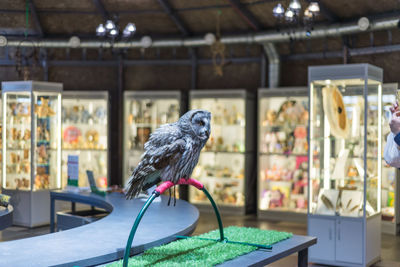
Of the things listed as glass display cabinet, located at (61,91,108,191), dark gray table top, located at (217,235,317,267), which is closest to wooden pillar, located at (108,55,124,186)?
glass display cabinet, located at (61,91,108,191)

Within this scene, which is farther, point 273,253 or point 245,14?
point 245,14

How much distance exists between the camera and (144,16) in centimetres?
1040

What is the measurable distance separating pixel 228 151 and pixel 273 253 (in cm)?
659

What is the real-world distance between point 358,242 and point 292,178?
11.0 feet

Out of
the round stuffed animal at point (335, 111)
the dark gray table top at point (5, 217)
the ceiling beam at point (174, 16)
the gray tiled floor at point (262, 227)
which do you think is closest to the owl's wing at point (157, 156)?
the dark gray table top at point (5, 217)

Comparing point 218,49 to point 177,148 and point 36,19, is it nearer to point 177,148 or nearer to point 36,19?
point 36,19

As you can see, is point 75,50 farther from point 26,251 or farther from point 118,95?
point 26,251

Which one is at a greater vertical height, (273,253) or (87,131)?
(87,131)

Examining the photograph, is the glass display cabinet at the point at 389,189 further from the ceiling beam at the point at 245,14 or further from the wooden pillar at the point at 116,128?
the wooden pillar at the point at 116,128

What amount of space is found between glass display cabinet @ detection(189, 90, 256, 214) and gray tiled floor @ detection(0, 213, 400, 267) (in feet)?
1.52

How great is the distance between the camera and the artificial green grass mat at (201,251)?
2.79 metres

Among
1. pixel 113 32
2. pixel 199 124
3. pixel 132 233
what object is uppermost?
pixel 113 32

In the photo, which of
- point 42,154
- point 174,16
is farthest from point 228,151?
point 42,154

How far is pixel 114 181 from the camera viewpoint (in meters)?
11.0
